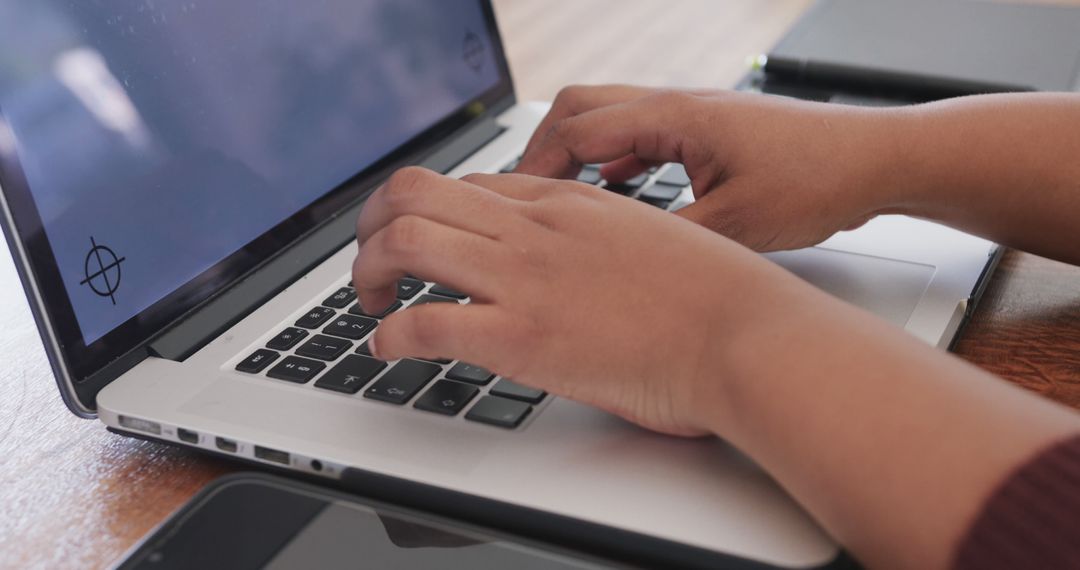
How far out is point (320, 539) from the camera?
1.39 feet

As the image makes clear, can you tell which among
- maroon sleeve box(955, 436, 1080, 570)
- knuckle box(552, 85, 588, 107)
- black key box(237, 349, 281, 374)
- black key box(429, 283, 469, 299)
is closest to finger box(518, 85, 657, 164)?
knuckle box(552, 85, 588, 107)

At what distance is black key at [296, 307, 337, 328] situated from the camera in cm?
57

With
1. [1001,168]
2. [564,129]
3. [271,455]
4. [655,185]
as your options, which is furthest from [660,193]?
[271,455]

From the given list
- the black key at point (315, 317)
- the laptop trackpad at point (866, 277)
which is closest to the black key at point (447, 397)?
the black key at point (315, 317)

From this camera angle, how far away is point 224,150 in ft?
1.98

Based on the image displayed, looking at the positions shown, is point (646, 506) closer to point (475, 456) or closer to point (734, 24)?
point (475, 456)

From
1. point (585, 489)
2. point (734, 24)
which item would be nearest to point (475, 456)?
point (585, 489)

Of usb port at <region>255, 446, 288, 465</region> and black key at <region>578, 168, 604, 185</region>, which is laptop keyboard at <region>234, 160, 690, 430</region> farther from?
black key at <region>578, 168, 604, 185</region>

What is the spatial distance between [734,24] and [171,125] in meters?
0.76

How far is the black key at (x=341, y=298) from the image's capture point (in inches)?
23.2

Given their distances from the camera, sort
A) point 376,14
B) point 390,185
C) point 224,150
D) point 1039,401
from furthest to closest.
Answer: point 376,14
point 224,150
point 390,185
point 1039,401

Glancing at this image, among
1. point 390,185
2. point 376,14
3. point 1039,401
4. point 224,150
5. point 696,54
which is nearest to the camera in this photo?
point 1039,401

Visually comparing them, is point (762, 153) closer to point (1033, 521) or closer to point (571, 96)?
point (571, 96)

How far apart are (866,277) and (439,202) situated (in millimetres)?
266
